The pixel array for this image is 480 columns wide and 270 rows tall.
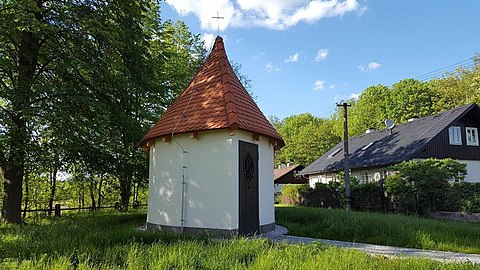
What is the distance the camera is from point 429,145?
22.9m

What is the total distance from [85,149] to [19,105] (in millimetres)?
2816

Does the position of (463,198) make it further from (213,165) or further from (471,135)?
(213,165)

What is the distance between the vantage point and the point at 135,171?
1543 centimetres

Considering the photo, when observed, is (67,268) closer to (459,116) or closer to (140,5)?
(140,5)

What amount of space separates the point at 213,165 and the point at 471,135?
21466mm

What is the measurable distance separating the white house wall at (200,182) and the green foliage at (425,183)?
11037 millimetres

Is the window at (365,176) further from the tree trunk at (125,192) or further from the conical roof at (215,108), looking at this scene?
the tree trunk at (125,192)

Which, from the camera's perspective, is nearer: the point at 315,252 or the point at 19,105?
the point at 315,252

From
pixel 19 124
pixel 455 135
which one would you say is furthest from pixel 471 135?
pixel 19 124

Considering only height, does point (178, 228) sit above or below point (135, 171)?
below

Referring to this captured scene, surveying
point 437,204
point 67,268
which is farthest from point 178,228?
point 437,204

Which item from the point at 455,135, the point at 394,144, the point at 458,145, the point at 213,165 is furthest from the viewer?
the point at 394,144

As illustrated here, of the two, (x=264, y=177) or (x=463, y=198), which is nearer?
(x=264, y=177)

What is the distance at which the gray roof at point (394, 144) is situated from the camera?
23375 millimetres
